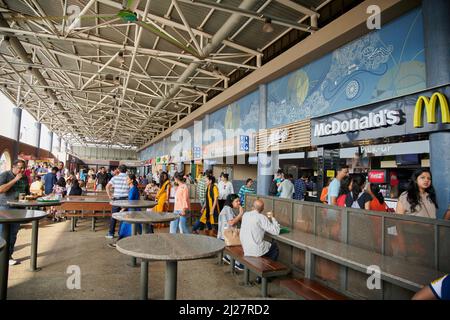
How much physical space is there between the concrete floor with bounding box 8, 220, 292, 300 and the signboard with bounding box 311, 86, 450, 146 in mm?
3287

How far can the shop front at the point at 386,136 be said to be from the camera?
4.17 m

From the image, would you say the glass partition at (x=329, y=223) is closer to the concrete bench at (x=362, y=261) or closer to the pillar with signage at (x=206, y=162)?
the concrete bench at (x=362, y=261)

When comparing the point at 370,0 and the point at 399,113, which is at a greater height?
the point at 370,0

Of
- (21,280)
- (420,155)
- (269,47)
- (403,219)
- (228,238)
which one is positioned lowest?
(21,280)

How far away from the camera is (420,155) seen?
22.7ft

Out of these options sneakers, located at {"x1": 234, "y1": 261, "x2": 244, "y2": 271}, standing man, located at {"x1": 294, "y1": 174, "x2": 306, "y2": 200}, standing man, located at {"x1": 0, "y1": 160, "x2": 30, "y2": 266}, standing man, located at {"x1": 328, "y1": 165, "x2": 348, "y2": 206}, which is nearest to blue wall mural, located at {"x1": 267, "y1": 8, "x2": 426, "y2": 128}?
standing man, located at {"x1": 328, "y1": 165, "x2": 348, "y2": 206}

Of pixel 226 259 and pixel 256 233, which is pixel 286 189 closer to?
pixel 226 259

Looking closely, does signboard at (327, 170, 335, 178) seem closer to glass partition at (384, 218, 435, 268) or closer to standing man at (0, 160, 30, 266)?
glass partition at (384, 218, 435, 268)

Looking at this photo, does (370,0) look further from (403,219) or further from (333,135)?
(403,219)

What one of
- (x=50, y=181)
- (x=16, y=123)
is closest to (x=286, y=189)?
(x=50, y=181)

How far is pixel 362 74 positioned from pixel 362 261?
13.1 ft

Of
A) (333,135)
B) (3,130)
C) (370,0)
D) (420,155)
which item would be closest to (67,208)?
(333,135)

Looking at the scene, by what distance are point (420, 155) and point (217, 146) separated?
7.47m

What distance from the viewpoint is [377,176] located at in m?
8.30
